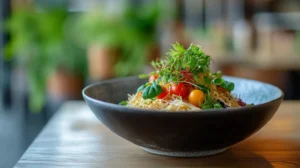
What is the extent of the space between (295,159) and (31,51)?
2.98 meters

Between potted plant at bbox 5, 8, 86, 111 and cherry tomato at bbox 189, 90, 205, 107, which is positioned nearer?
cherry tomato at bbox 189, 90, 205, 107

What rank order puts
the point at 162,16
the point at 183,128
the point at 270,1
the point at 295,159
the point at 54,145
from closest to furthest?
the point at 183,128 → the point at 295,159 → the point at 54,145 → the point at 162,16 → the point at 270,1

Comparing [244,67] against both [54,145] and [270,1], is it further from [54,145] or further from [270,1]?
[54,145]

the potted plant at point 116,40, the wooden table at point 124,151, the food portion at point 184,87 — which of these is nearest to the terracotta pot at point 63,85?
the potted plant at point 116,40

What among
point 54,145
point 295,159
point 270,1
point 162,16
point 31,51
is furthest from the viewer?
point 270,1

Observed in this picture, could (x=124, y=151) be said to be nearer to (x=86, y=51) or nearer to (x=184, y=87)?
(x=184, y=87)

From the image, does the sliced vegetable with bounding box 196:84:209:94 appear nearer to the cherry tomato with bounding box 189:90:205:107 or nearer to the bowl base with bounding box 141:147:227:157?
the cherry tomato with bounding box 189:90:205:107

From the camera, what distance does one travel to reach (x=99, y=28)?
3801mm

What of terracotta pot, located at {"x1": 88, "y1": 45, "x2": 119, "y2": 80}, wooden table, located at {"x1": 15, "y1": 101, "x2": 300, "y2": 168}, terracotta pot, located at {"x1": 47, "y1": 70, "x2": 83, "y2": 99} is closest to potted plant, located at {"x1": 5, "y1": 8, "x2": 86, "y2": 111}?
terracotta pot, located at {"x1": 47, "y1": 70, "x2": 83, "y2": 99}

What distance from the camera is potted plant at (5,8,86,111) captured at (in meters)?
3.73

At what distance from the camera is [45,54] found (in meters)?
3.75

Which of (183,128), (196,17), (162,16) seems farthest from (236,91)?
(196,17)

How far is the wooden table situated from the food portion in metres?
0.12

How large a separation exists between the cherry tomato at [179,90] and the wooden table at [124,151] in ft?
0.50
